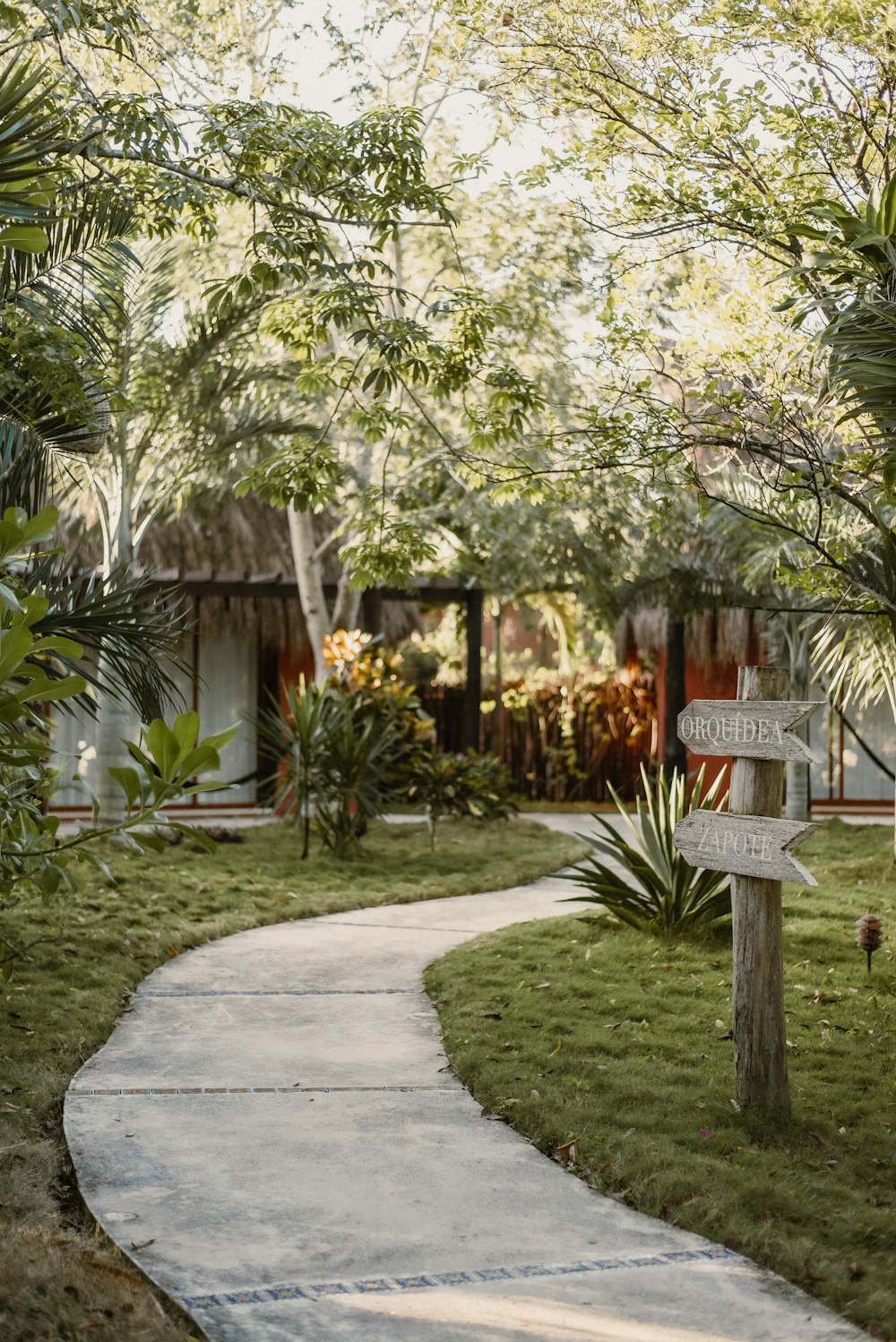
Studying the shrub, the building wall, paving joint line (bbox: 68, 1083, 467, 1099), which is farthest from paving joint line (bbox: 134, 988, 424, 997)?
the building wall

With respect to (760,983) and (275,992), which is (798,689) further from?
(760,983)

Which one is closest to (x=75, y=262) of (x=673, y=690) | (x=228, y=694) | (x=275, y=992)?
(x=275, y=992)

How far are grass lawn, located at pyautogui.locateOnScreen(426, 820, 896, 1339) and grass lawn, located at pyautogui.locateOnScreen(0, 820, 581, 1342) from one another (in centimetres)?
145

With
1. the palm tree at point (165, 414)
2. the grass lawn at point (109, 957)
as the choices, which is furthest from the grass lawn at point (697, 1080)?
the palm tree at point (165, 414)

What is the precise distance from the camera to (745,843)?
4469 millimetres

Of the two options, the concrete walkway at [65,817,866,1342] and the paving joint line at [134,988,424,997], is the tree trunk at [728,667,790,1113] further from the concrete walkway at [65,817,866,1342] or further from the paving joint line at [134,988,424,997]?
the paving joint line at [134,988,424,997]

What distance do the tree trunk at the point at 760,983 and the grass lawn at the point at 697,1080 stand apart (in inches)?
4.5

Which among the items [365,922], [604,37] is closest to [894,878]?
[365,922]

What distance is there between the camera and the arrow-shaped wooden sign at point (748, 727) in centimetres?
437

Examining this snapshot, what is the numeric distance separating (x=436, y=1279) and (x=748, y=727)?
2.13 meters

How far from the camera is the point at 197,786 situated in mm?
2641

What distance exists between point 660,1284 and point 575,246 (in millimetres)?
12184

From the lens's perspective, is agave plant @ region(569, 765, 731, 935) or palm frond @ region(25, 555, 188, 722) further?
agave plant @ region(569, 765, 731, 935)

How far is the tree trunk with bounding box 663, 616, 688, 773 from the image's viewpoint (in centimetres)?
1641
